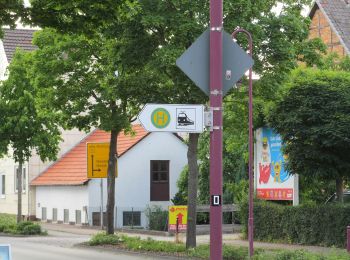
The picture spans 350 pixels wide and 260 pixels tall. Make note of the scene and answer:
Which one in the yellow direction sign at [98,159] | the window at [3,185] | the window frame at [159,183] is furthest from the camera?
the window at [3,185]

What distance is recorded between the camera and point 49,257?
71.0ft

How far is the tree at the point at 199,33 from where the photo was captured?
19719 millimetres

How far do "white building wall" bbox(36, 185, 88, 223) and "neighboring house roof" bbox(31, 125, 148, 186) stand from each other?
16.4 inches

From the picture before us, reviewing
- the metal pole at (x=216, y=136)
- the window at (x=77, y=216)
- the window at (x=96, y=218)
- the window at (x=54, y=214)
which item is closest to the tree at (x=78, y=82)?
the metal pole at (x=216, y=136)

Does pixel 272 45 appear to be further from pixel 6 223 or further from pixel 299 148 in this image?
pixel 6 223

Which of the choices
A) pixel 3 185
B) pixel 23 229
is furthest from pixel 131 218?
pixel 3 185

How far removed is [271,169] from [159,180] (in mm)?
14413

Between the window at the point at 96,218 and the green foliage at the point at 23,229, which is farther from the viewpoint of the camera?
the window at the point at 96,218

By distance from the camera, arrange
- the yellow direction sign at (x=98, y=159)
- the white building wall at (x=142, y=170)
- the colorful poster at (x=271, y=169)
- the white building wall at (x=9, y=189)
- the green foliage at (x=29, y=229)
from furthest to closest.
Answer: the white building wall at (x=9, y=189)
the white building wall at (x=142, y=170)
the green foliage at (x=29, y=229)
the yellow direction sign at (x=98, y=159)
the colorful poster at (x=271, y=169)

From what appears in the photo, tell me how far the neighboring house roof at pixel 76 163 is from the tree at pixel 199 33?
2059 cm

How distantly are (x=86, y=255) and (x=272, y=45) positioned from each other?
A: 760 centimetres

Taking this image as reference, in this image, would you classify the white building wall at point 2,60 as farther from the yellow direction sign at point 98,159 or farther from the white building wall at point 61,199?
the yellow direction sign at point 98,159

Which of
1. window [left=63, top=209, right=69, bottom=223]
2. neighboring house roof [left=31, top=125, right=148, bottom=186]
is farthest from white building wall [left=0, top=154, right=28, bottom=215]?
window [left=63, top=209, right=69, bottom=223]

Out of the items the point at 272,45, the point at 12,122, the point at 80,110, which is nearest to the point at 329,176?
the point at 272,45
